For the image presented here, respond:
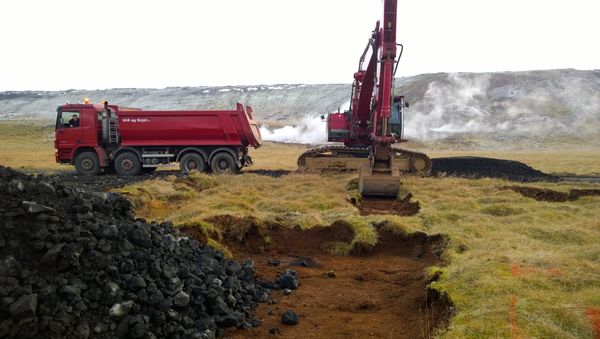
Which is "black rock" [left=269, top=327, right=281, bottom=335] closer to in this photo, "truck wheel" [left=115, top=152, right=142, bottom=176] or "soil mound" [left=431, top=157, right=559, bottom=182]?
"soil mound" [left=431, top=157, right=559, bottom=182]

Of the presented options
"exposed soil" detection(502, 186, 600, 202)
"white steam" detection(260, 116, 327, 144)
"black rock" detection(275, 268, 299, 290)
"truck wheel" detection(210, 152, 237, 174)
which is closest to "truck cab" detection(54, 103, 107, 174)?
"truck wheel" detection(210, 152, 237, 174)

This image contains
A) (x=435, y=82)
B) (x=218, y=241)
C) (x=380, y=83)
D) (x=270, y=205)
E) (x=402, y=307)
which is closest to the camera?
(x=402, y=307)

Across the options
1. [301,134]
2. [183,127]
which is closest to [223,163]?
[183,127]

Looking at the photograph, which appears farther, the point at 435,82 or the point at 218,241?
the point at 435,82

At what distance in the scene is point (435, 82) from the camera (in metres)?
75.5

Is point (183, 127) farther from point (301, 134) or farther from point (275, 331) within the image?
point (301, 134)

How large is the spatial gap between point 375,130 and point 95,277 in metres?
10.7

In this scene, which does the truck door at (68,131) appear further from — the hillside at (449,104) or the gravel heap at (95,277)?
the hillside at (449,104)

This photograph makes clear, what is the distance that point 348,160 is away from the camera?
67.4 ft

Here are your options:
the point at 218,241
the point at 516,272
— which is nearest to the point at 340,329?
the point at 516,272

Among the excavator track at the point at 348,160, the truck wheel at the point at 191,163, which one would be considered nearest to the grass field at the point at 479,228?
the excavator track at the point at 348,160

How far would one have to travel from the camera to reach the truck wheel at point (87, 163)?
19.9 metres

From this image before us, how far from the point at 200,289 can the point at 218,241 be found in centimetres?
331

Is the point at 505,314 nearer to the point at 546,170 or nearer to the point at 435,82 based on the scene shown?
the point at 546,170
